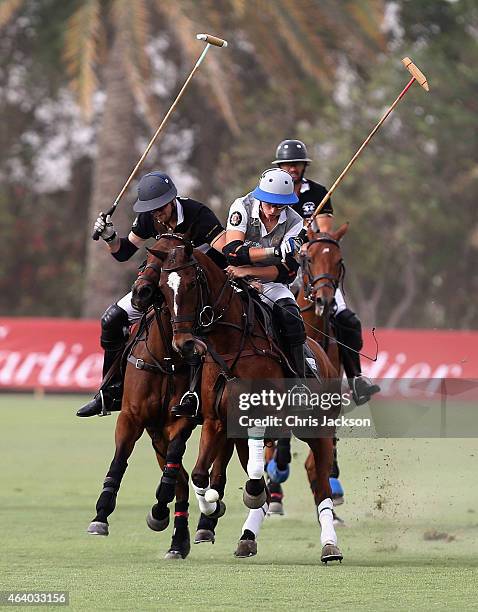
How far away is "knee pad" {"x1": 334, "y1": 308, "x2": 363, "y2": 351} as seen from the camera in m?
13.2

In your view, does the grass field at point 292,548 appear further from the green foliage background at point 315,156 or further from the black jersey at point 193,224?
the green foliage background at point 315,156

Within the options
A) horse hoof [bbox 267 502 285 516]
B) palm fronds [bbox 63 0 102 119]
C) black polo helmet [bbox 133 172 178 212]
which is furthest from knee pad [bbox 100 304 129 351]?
palm fronds [bbox 63 0 102 119]

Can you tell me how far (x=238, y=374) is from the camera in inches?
382

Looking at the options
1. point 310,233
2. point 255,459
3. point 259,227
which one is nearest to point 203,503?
point 255,459

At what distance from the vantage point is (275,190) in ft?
33.4

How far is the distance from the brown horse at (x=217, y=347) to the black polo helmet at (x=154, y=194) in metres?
0.79

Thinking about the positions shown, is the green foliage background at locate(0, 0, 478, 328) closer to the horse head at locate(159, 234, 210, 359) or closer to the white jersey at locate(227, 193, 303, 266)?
the white jersey at locate(227, 193, 303, 266)

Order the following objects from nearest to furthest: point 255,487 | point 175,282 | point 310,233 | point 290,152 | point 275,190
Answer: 1. point 175,282
2. point 255,487
3. point 275,190
4. point 290,152
5. point 310,233

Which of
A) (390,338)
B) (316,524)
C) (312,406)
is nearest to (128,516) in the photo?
(316,524)

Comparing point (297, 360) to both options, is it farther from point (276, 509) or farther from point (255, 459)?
point (276, 509)

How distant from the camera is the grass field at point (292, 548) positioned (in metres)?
8.27

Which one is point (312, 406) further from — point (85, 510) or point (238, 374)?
point (85, 510)

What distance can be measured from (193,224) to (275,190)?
857 mm

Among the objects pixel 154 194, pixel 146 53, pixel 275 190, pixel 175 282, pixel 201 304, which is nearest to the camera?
pixel 175 282
